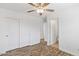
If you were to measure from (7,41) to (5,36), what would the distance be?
171 millimetres

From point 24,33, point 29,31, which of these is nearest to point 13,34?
point 24,33

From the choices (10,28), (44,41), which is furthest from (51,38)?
(10,28)

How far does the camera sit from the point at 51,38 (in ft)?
12.6

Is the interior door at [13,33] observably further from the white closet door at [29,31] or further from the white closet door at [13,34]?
the white closet door at [29,31]

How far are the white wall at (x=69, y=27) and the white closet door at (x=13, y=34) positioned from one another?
4.72ft

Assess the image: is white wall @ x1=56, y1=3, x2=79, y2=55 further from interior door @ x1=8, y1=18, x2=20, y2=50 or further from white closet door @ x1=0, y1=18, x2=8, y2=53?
white closet door @ x1=0, y1=18, x2=8, y2=53

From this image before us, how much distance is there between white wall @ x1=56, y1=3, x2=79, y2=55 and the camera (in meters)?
2.30

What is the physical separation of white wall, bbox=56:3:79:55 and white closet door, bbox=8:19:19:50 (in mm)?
1439

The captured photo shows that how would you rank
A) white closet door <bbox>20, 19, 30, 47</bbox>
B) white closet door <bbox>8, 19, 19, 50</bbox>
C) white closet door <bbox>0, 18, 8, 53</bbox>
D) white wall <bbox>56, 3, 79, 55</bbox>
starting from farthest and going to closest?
white closet door <bbox>20, 19, 30, 47</bbox>
white closet door <bbox>8, 19, 19, 50</bbox>
white closet door <bbox>0, 18, 8, 53</bbox>
white wall <bbox>56, 3, 79, 55</bbox>

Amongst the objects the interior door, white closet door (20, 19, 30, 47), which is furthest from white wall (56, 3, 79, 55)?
the interior door

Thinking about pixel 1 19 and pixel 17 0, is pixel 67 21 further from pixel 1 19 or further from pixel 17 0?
pixel 17 0

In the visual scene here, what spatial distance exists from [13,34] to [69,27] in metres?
1.78

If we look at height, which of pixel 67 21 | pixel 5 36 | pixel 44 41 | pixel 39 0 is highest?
pixel 39 0

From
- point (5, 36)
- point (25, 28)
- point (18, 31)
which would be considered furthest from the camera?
point (25, 28)
